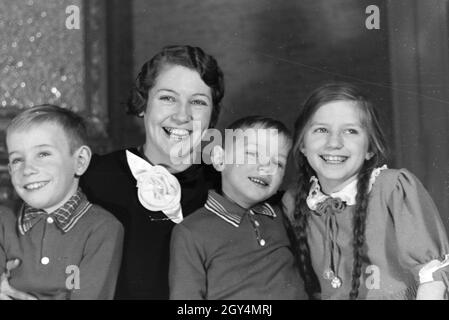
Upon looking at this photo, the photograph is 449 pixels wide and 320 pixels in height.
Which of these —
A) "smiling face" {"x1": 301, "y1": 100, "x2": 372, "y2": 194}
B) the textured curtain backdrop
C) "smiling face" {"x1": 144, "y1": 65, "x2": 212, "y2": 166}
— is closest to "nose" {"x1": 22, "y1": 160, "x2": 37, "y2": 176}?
"smiling face" {"x1": 144, "y1": 65, "x2": 212, "y2": 166}

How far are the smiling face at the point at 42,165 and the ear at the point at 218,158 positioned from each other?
0.32 meters

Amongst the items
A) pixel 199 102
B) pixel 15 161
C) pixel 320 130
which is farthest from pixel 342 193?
pixel 15 161

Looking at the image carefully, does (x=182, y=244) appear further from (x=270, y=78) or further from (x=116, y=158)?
(x=270, y=78)

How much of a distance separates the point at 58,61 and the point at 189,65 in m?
0.32

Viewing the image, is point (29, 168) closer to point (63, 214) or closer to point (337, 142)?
point (63, 214)

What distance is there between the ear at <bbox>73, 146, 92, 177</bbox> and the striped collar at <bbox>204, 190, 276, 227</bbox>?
0.93 feet

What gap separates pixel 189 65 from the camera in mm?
1384

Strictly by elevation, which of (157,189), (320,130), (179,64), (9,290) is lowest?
(9,290)

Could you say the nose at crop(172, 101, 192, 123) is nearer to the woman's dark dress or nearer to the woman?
the woman

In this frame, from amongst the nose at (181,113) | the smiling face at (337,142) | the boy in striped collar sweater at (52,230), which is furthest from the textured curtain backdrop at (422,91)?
the boy in striped collar sweater at (52,230)

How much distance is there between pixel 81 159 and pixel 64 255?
8.5 inches

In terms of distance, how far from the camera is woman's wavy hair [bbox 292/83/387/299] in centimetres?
132

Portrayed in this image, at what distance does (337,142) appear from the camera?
1.33 m

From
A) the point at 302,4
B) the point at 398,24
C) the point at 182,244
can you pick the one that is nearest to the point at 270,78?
the point at 302,4
